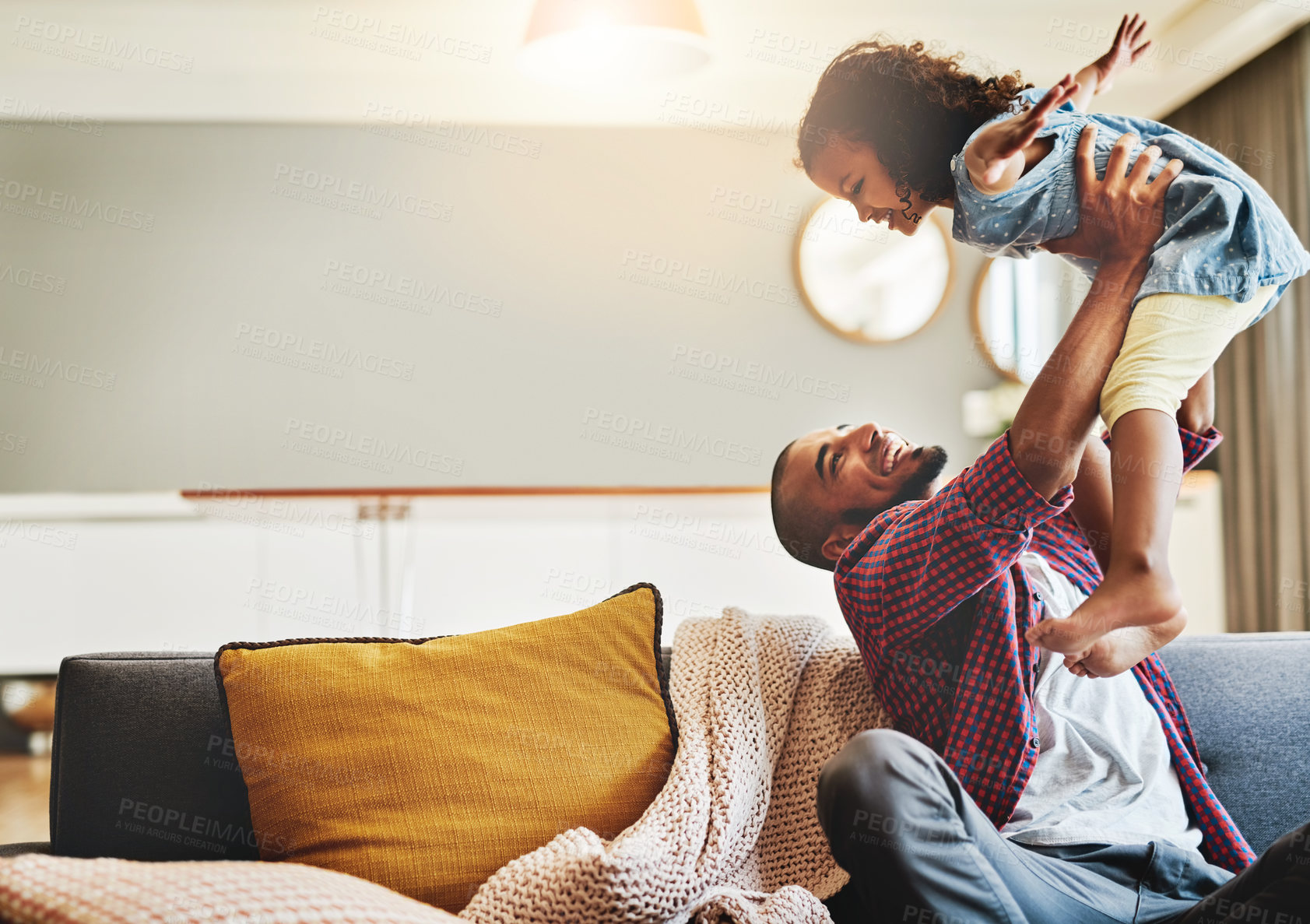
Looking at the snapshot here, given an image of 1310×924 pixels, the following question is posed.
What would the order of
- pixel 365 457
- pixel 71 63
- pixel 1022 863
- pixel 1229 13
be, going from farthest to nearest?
1. pixel 365 457
2. pixel 71 63
3. pixel 1229 13
4. pixel 1022 863

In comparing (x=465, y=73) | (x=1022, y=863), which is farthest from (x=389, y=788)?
(x=465, y=73)

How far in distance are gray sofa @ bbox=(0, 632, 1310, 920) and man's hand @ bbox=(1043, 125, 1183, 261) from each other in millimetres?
728

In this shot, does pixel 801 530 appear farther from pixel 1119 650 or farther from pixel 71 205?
pixel 71 205

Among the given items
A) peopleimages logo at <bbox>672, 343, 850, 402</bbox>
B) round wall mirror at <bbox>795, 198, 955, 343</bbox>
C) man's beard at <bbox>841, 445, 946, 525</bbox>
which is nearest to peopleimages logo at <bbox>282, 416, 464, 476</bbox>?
peopleimages logo at <bbox>672, 343, 850, 402</bbox>

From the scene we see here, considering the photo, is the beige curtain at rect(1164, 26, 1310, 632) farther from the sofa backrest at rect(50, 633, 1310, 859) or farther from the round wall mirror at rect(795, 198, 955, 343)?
the sofa backrest at rect(50, 633, 1310, 859)

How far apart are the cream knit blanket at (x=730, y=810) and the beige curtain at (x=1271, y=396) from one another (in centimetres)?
259

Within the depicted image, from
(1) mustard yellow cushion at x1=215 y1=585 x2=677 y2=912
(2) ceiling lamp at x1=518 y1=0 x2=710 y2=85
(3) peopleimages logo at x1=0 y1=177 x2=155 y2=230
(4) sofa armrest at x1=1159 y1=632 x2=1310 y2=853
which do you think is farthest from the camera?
(3) peopleimages logo at x1=0 y1=177 x2=155 y2=230

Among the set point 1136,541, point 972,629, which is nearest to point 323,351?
point 972,629

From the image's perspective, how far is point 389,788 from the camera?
42.3 inches

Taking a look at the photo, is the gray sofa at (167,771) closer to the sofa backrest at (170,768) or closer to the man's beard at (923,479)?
the sofa backrest at (170,768)

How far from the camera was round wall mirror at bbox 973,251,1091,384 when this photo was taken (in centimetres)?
395

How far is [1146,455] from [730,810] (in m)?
0.58

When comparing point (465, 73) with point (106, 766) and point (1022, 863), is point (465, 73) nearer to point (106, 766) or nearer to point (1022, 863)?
point (106, 766)

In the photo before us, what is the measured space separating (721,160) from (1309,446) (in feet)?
7.85
